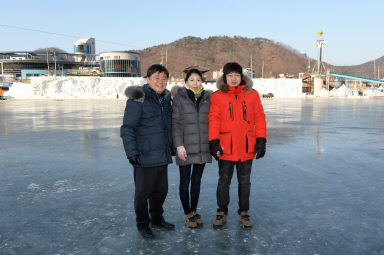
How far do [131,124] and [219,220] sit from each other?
1382 millimetres

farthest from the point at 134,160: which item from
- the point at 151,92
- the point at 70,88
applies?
the point at 70,88

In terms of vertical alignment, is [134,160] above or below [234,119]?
below

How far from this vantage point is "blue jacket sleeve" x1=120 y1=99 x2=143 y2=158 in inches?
122

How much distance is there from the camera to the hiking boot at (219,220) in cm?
331

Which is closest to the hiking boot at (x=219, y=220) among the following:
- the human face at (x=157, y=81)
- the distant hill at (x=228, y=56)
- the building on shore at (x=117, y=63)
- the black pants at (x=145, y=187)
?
the black pants at (x=145, y=187)

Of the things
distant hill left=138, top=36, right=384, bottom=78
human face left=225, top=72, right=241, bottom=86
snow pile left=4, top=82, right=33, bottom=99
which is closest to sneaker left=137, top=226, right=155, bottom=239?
human face left=225, top=72, right=241, bottom=86

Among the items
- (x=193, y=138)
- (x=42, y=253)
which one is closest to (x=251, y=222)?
(x=193, y=138)

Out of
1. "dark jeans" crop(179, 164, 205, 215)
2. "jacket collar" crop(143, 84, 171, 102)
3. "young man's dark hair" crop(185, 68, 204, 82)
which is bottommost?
"dark jeans" crop(179, 164, 205, 215)

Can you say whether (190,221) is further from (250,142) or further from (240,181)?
(250,142)

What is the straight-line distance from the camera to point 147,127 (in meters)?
3.20

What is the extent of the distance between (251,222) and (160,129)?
54.4 inches

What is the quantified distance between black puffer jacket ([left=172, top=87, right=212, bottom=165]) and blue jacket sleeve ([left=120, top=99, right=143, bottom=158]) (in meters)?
0.43

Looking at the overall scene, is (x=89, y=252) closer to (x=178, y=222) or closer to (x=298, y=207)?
(x=178, y=222)

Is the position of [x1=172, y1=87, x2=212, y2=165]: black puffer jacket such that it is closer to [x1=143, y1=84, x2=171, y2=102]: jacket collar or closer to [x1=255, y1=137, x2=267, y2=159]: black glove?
[x1=143, y1=84, x2=171, y2=102]: jacket collar
